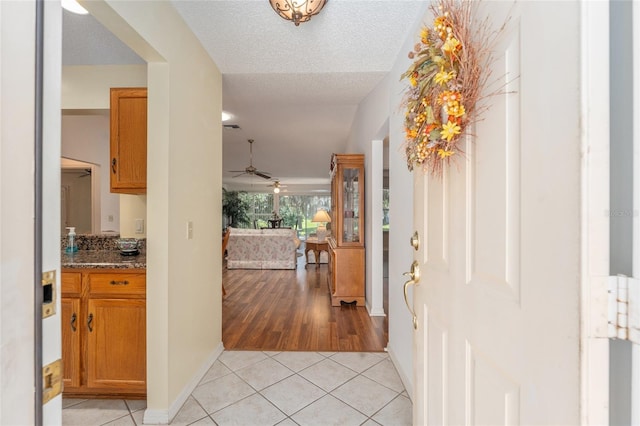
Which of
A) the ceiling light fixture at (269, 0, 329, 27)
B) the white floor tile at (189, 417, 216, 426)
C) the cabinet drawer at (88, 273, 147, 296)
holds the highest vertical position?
the ceiling light fixture at (269, 0, 329, 27)

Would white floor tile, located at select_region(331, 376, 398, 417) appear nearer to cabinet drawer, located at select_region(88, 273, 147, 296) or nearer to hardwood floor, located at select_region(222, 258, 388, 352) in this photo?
hardwood floor, located at select_region(222, 258, 388, 352)

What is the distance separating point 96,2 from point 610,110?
1852 mm

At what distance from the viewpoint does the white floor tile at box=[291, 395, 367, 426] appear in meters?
1.74

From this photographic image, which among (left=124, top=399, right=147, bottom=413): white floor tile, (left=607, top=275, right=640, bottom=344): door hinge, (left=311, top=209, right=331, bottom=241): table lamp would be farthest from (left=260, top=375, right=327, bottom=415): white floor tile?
(left=311, top=209, right=331, bottom=241): table lamp

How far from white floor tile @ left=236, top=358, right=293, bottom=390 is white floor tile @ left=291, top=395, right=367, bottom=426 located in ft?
1.33

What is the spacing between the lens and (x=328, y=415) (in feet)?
5.90

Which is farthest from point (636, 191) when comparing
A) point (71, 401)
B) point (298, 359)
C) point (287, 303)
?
point (287, 303)

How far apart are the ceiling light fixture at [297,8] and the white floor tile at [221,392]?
2.52 m

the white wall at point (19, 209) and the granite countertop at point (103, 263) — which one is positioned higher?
the white wall at point (19, 209)

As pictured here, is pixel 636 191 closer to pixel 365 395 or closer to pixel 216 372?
pixel 365 395

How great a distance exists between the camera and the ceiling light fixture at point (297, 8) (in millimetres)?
1713

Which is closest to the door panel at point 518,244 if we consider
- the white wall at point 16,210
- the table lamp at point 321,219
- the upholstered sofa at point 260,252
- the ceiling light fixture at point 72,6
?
the white wall at point 16,210

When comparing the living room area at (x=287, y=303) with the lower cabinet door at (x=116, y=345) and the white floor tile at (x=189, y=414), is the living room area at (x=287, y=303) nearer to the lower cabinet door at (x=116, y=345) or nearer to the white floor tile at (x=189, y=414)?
the white floor tile at (x=189, y=414)

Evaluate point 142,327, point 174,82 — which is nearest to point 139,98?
point 174,82
